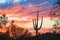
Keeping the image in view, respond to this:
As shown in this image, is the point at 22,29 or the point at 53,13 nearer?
the point at 53,13

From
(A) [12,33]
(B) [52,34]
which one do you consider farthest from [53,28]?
(A) [12,33]

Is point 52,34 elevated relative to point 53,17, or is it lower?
lower

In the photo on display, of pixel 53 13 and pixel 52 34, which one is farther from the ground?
pixel 53 13

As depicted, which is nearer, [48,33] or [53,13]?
[53,13]

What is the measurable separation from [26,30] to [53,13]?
340 cm

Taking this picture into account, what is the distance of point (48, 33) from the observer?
876 inches

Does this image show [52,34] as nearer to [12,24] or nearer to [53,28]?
[53,28]

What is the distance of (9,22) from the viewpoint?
23047 mm

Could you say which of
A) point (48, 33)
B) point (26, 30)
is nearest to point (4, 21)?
point (26, 30)

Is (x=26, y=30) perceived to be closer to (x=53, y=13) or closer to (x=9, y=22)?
(x=9, y=22)

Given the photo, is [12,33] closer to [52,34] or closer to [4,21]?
[4,21]

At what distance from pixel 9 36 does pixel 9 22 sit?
152cm

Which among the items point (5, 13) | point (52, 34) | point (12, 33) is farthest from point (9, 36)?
point (52, 34)

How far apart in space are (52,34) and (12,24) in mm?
4004
